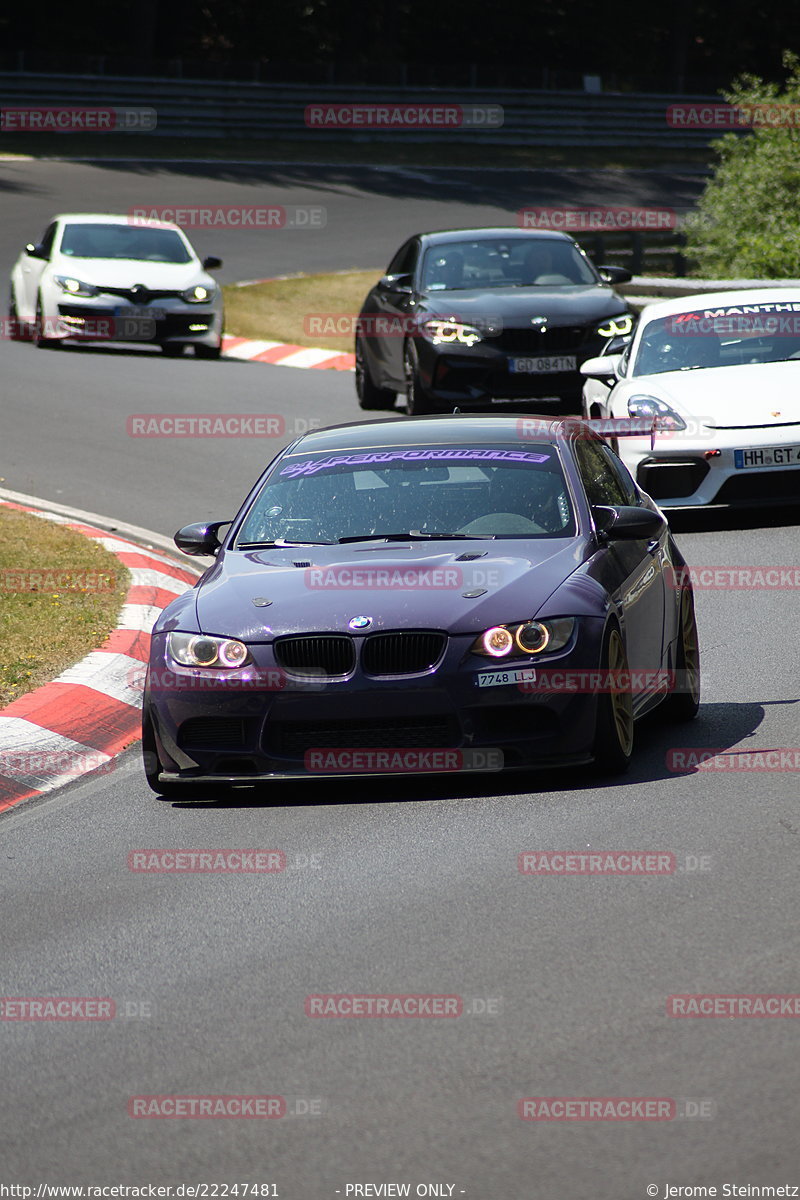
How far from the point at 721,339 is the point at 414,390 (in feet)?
12.8

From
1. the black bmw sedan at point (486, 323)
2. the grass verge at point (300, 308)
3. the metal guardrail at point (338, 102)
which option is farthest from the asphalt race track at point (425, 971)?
the metal guardrail at point (338, 102)

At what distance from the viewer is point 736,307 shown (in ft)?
47.0

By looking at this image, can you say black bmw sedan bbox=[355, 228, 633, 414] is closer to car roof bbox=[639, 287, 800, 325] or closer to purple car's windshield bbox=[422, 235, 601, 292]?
purple car's windshield bbox=[422, 235, 601, 292]

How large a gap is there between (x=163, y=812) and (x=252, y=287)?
22793 millimetres

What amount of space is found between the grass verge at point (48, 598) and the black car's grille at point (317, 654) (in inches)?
90.6

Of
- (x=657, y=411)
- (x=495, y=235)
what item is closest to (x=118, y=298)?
(x=495, y=235)

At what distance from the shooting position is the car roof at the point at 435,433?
8.57m

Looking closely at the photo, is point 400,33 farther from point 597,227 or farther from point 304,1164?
point 304,1164

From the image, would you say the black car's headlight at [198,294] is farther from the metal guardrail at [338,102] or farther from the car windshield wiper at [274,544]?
the metal guardrail at [338,102]

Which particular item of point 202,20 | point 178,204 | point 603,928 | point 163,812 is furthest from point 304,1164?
point 202,20

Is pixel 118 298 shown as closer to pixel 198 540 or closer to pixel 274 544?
pixel 198 540

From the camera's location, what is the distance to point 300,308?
28.5 m

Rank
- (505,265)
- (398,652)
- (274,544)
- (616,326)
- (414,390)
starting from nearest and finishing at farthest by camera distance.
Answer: (398,652)
(274,544)
(414,390)
(616,326)
(505,265)

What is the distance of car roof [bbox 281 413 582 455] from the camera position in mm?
8570
